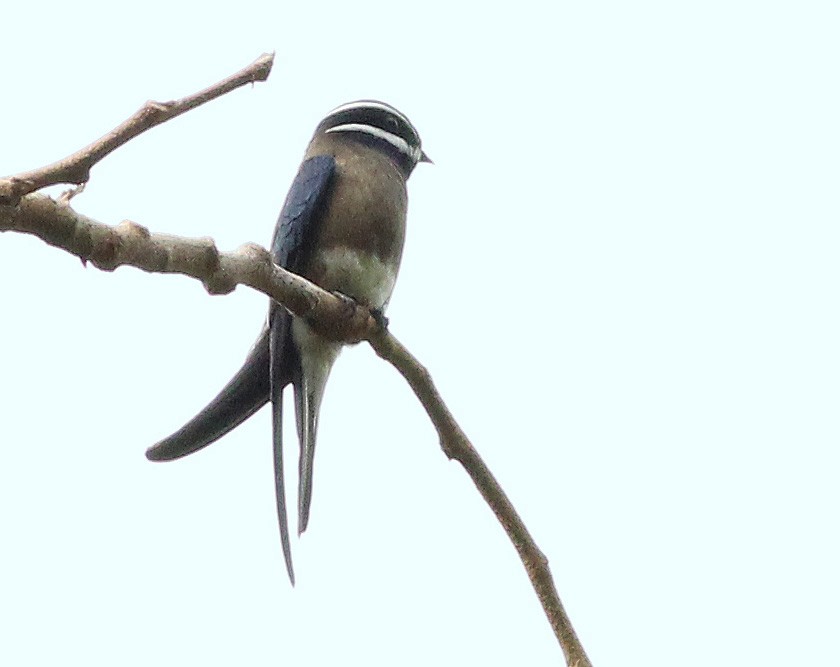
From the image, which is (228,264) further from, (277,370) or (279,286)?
(277,370)

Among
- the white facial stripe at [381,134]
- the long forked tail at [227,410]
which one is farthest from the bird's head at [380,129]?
the long forked tail at [227,410]

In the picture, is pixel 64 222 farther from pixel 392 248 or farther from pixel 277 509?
pixel 392 248

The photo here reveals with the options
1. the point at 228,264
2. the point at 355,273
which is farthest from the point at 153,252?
the point at 355,273

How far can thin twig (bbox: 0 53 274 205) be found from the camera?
94.3 inches

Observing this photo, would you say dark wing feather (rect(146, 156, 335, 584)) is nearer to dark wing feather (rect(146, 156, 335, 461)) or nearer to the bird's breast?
dark wing feather (rect(146, 156, 335, 461))

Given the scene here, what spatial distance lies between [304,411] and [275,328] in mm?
294

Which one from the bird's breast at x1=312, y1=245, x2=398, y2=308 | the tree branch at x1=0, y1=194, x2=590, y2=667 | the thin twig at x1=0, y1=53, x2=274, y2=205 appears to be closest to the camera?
the thin twig at x1=0, y1=53, x2=274, y2=205

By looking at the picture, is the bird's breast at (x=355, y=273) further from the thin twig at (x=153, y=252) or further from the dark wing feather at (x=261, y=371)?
the thin twig at (x=153, y=252)

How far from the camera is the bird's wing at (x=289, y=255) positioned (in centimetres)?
445

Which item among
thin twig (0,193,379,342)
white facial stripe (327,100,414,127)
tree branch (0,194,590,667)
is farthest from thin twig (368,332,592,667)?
white facial stripe (327,100,414,127)

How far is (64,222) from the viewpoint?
2.53 metres

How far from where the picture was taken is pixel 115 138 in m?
2.51

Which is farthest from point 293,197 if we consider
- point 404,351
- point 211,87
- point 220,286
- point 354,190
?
point 211,87

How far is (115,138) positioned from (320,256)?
7.84ft
